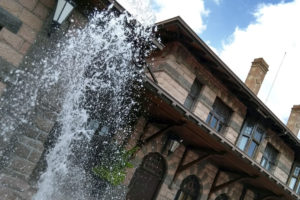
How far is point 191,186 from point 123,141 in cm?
354

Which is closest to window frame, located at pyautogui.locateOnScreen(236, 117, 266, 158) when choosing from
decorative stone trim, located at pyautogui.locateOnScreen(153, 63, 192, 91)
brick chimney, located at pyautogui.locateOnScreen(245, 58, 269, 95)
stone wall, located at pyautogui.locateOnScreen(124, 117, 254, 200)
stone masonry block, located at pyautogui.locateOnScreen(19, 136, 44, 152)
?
stone wall, located at pyautogui.locateOnScreen(124, 117, 254, 200)

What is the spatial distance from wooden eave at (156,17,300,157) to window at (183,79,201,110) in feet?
2.31

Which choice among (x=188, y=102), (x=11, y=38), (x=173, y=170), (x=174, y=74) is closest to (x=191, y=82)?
(x=188, y=102)

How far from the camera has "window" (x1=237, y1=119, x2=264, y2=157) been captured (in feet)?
36.9

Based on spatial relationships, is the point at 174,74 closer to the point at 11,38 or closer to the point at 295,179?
the point at 11,38

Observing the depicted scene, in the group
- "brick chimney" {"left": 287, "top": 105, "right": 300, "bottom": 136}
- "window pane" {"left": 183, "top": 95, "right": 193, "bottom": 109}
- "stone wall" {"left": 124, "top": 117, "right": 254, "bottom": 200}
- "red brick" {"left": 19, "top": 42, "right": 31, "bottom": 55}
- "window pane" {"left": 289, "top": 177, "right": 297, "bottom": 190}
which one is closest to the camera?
"red brick" {"left": 19, "top": 42, "right": 31, "bottom": 55}

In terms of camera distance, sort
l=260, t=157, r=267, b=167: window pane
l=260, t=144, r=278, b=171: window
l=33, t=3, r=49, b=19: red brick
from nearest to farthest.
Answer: l=33, t=3, r=49, b=19: red brick
l=260, t=157, r=267, b=167: window pane
l=260, t=144, r=278, b=171: window

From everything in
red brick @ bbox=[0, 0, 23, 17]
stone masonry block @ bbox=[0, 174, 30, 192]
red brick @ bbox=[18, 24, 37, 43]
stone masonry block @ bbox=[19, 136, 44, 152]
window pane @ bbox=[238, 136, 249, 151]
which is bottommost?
stone masonry block @ bbox=[0, 174, 30, 192]

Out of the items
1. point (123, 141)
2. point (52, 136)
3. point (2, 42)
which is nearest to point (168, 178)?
point (123, 141)

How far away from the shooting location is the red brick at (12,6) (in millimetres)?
4557

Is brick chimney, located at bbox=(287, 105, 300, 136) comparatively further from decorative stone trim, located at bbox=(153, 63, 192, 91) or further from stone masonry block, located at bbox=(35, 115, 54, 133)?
stone masonry block, located at bbox=(35, 115, 54, 133)

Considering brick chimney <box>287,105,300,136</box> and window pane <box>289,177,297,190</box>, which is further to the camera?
brick chimney <box>287,105,300,136</box>

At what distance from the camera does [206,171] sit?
10.1m

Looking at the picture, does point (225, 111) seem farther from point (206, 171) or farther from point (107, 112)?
point (107, 112)
